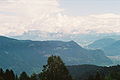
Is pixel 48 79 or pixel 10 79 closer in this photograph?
pixel 48 79

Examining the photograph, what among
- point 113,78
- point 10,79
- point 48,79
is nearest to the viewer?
point 48,79

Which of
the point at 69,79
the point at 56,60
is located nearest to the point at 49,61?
the point at 56,60

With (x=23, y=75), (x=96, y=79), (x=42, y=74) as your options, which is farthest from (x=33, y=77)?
(x=96, y=79)

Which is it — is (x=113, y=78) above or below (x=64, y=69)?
below

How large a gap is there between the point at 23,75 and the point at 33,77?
4.55 meters

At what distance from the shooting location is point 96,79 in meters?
114

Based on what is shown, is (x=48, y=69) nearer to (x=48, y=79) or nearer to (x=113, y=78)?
(x=48, y=79)

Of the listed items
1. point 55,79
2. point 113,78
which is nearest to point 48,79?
point 55,79

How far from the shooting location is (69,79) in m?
113

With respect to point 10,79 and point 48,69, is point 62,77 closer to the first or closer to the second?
point 48,69

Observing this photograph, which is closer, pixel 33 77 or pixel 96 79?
pixel 96 79

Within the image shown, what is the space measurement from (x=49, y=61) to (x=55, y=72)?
457 centimetres

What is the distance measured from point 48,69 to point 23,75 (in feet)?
65.5

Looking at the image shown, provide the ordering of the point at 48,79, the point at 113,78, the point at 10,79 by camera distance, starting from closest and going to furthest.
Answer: the point at 48,79
the point at 10,79
the point at 113,78
